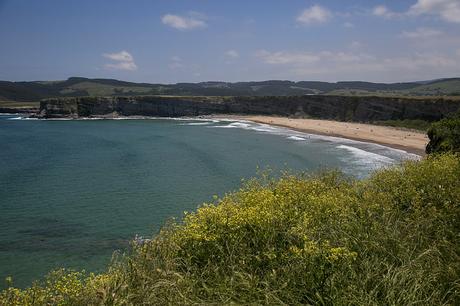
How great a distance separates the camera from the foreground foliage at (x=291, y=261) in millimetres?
10648

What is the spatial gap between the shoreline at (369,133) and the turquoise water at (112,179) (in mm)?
5506

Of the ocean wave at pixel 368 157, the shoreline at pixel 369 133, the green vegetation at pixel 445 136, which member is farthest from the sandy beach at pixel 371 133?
the green vegetation at pixel 445 136

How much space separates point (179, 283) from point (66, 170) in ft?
170

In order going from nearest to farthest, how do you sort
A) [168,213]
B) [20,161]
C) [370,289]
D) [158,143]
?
1. [370,289]
2. [168,213]
3. [20,161]
4. [158,143]

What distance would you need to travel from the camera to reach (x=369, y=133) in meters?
101

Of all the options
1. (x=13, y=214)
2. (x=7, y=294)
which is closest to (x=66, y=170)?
(x=13, y=214)

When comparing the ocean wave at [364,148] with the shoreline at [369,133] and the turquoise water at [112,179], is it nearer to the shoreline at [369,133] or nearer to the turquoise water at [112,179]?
the turquoise water at [112,179]

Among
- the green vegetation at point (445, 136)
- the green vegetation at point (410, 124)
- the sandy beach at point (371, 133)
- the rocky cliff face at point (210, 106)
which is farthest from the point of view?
the rocky cliff face at point (210, 106)

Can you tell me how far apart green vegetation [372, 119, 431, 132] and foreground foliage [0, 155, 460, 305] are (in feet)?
312

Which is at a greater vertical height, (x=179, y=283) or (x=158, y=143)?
(x=179, y=283)

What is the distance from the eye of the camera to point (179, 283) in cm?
1150

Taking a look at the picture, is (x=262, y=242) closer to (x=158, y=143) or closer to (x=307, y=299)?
(x=307, y=299)

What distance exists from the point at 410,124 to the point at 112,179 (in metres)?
84.5

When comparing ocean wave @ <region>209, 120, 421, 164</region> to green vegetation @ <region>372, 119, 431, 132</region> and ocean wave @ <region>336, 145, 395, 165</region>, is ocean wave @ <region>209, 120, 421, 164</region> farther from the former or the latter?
green vegetation @ <region>372, 119, 431, 132</region>
